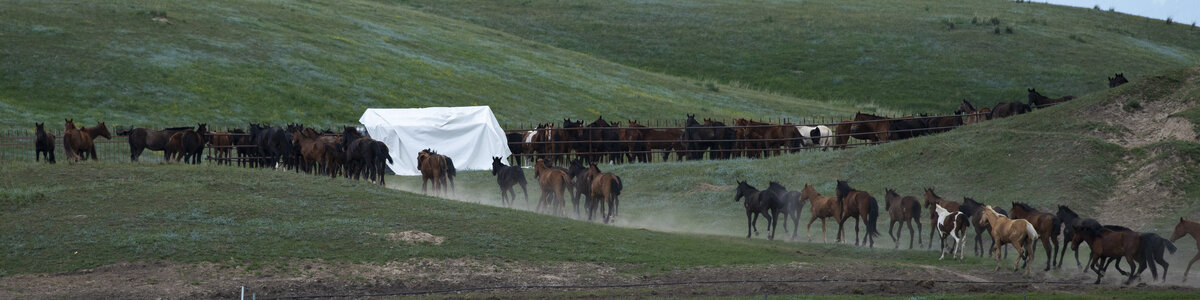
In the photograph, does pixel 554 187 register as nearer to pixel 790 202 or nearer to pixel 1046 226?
pixel 790 202

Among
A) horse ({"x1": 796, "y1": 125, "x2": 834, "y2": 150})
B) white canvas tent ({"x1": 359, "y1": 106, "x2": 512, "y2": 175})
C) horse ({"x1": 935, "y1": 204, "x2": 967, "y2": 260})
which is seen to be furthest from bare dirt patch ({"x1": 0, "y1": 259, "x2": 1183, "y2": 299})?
horse ({"x1": 796, "y1": 125, "x2": 834, "y2": 150})

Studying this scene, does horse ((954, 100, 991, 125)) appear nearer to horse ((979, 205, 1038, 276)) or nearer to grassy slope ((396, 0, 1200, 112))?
horse ((979, 205, 1038, 276))

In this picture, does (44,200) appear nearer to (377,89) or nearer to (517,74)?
(377,89)

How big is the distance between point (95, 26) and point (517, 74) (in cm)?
2244

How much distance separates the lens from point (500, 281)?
56.0 ft

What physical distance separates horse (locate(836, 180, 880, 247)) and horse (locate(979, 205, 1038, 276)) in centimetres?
301

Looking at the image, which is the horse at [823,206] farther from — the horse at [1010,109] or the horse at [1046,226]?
the horse at [1010,109]

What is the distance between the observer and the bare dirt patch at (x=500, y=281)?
15859 millimetres

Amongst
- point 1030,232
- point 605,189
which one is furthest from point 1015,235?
point 605,189

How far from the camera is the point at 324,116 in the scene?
47.0 m

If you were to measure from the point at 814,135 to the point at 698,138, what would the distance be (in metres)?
4.33

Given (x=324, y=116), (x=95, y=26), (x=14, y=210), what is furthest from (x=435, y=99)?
(x=14, y=210)

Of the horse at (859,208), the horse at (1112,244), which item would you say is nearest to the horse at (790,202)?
the horse at (859,208)

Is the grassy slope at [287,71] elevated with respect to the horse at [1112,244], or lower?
elevated
